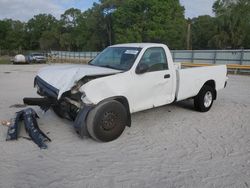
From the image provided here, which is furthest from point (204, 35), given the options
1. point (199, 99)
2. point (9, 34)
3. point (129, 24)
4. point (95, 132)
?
point (9, 34)

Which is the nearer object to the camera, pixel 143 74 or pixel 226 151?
pixel 226 151

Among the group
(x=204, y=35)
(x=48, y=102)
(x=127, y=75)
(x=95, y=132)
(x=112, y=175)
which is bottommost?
(x=112, y=175)

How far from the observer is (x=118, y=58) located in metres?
6.18

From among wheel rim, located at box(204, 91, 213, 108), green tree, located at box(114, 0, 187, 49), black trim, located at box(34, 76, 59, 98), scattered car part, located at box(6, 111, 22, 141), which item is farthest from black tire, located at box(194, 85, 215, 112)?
green tree, located at box(114, 0, 187, 49)

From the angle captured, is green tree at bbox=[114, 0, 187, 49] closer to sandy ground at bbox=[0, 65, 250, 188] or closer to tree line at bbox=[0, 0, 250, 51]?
tree line at bbox=[0, 0, 250, 51]

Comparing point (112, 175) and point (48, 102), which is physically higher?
point (48, 102)

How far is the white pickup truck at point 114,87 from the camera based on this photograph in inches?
193

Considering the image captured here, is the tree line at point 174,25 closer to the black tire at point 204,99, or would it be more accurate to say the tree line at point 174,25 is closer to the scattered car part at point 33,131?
the black tire at point 204,99

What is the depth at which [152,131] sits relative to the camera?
5875 millimetres

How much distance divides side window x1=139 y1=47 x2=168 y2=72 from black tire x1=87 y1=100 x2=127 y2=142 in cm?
123

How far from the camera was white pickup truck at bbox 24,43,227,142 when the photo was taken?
4898 millimetres

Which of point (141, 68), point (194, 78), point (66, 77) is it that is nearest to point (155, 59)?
point (141, 68)

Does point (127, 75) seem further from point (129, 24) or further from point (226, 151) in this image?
point (129, 24)

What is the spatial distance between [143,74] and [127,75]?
443 mm
